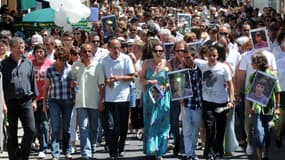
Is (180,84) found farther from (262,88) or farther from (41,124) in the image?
(41,124)

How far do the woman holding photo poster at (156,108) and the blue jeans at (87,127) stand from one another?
0.79 meters

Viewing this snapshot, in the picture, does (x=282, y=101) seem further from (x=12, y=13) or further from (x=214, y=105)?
(x=12, y=13)

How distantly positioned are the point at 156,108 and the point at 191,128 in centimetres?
58

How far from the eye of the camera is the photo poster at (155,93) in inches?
436

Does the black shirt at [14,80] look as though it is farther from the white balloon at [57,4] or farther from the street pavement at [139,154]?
the white balloon at [57,4]

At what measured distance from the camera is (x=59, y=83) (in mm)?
11352

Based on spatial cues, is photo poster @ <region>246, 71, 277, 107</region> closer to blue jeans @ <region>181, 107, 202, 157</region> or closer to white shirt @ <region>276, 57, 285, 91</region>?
blue jeans @ <region>181, 107, 202, 157</region>

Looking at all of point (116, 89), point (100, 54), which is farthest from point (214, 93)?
point (100, 54)

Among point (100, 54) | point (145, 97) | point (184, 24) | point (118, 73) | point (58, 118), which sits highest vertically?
point (184, 24)

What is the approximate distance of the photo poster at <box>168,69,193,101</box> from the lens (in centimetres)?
1100

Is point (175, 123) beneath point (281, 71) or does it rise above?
beneath

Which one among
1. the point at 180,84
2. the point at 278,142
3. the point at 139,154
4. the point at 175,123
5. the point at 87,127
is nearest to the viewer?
the point at 180,84

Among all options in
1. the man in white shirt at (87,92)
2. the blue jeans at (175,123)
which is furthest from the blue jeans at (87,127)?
the blue jeans at (175,123)

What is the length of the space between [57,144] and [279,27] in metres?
4.48
